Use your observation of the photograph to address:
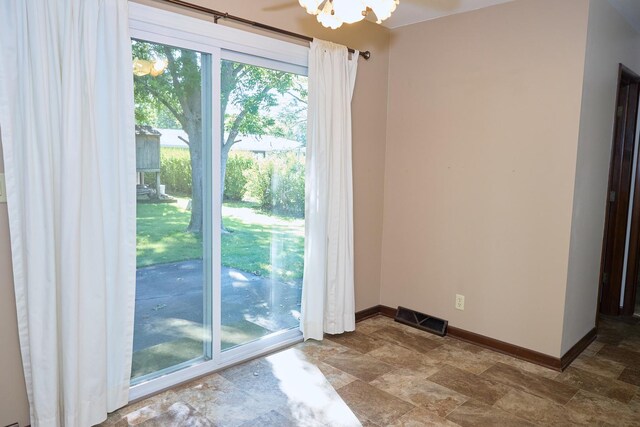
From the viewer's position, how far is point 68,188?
1.96 m

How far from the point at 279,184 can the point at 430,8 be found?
1.73 metres

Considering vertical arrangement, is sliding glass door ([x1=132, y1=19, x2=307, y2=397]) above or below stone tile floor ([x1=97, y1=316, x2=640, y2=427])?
above

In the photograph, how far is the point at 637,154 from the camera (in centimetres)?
381

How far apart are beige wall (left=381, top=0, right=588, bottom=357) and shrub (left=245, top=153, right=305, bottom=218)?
0.96 metres

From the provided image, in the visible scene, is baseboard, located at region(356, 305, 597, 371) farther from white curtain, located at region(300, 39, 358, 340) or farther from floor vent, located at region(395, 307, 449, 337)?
white curtain, located at region(300, 39, 358, 340)

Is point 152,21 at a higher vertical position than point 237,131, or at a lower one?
higher

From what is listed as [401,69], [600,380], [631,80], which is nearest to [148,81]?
[401,69]

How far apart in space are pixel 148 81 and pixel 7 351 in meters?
1.51

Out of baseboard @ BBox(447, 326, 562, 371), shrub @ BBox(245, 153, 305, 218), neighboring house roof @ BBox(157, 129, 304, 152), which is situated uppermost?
neighboring house roof @ BBox(157, 129, 304, 152)

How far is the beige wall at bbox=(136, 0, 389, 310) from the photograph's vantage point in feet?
11.4

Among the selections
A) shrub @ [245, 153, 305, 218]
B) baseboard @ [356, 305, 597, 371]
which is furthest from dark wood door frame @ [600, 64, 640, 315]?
shrub @ [245, 153, 305, 218]

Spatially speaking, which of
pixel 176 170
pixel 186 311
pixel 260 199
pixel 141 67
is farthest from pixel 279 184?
pixel 141 67

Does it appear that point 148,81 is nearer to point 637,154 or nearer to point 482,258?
point 482,258

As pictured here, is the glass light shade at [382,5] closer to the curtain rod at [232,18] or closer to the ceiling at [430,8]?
the curtain rod at [232,18]
